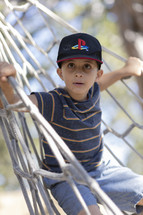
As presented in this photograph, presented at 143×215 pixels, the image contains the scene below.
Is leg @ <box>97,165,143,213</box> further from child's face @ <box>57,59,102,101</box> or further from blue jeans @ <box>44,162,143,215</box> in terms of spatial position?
child's face @ <box>57,59,102,101</box>

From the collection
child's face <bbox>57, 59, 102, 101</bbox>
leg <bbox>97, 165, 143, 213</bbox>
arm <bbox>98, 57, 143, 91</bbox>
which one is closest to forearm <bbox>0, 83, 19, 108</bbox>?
child's face <bbox>57, 59, 102, 101</bbox>

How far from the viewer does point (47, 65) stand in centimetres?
573

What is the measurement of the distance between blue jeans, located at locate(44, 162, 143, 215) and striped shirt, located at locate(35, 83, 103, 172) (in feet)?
0.20

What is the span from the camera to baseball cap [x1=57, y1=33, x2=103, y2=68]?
1300mm

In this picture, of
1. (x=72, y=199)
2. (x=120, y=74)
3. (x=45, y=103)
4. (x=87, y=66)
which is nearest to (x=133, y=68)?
(x=120, y=74)

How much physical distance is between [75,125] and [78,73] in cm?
21

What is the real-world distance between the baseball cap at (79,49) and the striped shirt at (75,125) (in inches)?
6.3

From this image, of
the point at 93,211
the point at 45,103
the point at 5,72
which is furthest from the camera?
the point at 45,103

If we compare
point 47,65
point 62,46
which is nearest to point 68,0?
point 47,65

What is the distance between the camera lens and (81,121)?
53.8 inches

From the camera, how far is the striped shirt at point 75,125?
1.33m

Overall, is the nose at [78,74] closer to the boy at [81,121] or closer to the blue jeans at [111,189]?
the boy at [81,121]

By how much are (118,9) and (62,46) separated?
267 cm

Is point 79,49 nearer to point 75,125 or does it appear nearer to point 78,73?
point 78,73
